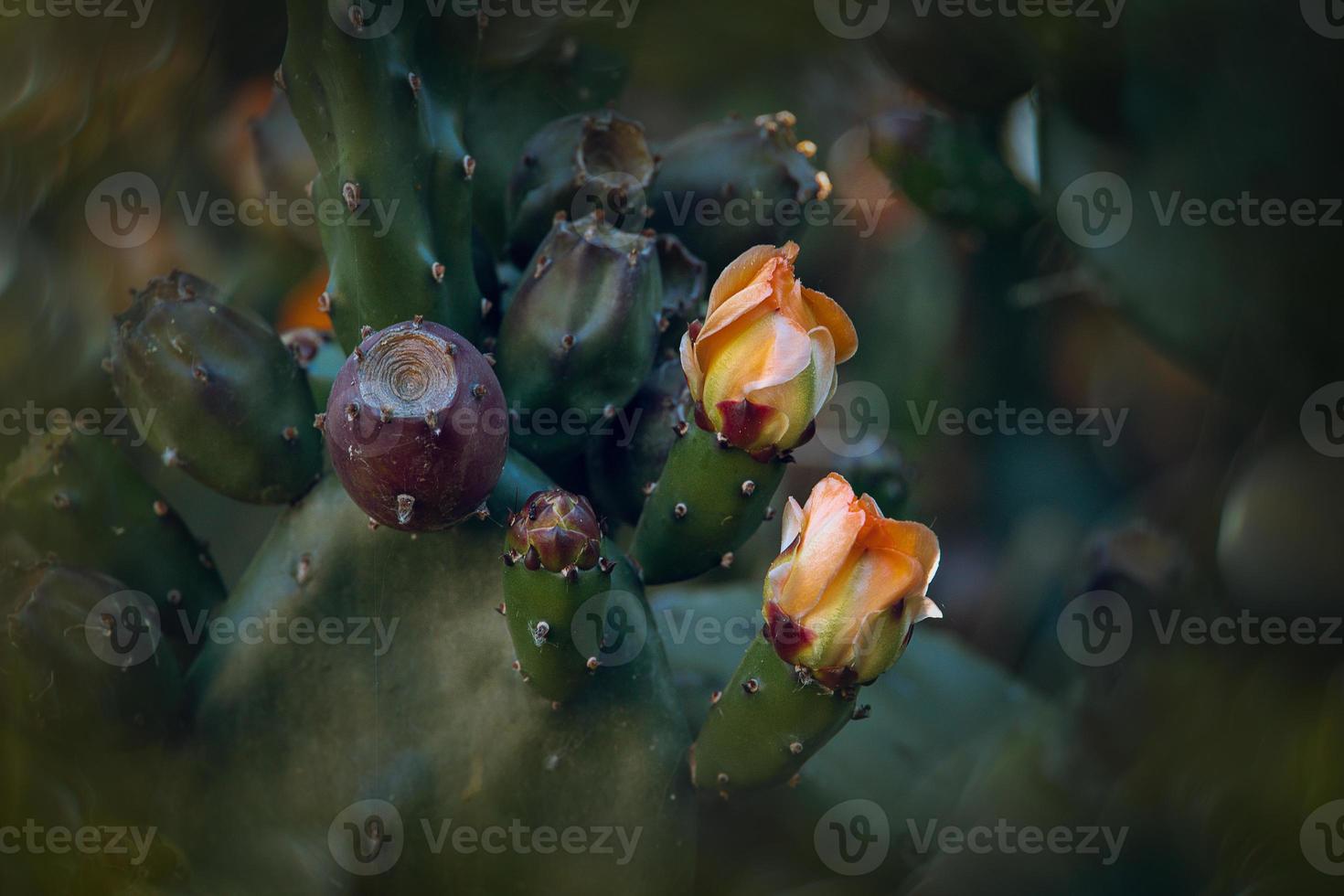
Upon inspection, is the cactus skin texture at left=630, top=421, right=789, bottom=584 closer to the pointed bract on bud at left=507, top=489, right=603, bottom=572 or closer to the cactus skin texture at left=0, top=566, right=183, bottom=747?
the pointed bract on bud at left=507, top=489, right=603, bottom=572

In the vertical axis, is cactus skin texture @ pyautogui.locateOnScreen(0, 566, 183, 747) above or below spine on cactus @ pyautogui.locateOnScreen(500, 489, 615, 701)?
below

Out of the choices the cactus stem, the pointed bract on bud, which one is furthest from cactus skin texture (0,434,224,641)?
the pointed bract on bud

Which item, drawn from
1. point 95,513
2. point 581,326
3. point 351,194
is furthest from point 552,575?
point 95,513

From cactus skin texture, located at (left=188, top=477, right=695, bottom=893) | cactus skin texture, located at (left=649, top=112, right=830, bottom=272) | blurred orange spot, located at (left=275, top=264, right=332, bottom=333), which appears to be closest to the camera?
cactus skin texture, located at (left=188, top=477, right=695, bottom=893)

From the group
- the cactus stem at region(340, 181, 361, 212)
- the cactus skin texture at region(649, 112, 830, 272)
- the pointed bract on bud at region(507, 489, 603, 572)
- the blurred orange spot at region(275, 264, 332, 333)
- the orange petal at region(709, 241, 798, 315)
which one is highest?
the cactus stem at region(340, 181, 361, 212)

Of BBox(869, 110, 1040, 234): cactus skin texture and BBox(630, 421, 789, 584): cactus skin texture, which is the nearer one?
BBox(630, 421, 789, 584): cactus skin texture

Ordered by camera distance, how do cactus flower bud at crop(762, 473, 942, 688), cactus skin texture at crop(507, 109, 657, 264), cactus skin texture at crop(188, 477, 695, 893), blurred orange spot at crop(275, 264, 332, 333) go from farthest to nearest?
blurred orange spot at crop(275, 264, 332, 333) < cactus skin texture at crop(507, 109, 657, 264) < cactus skin texture at crop(188, 477, 695, 893) < cactus flower bud at crop(762, 473, 942, 688)
